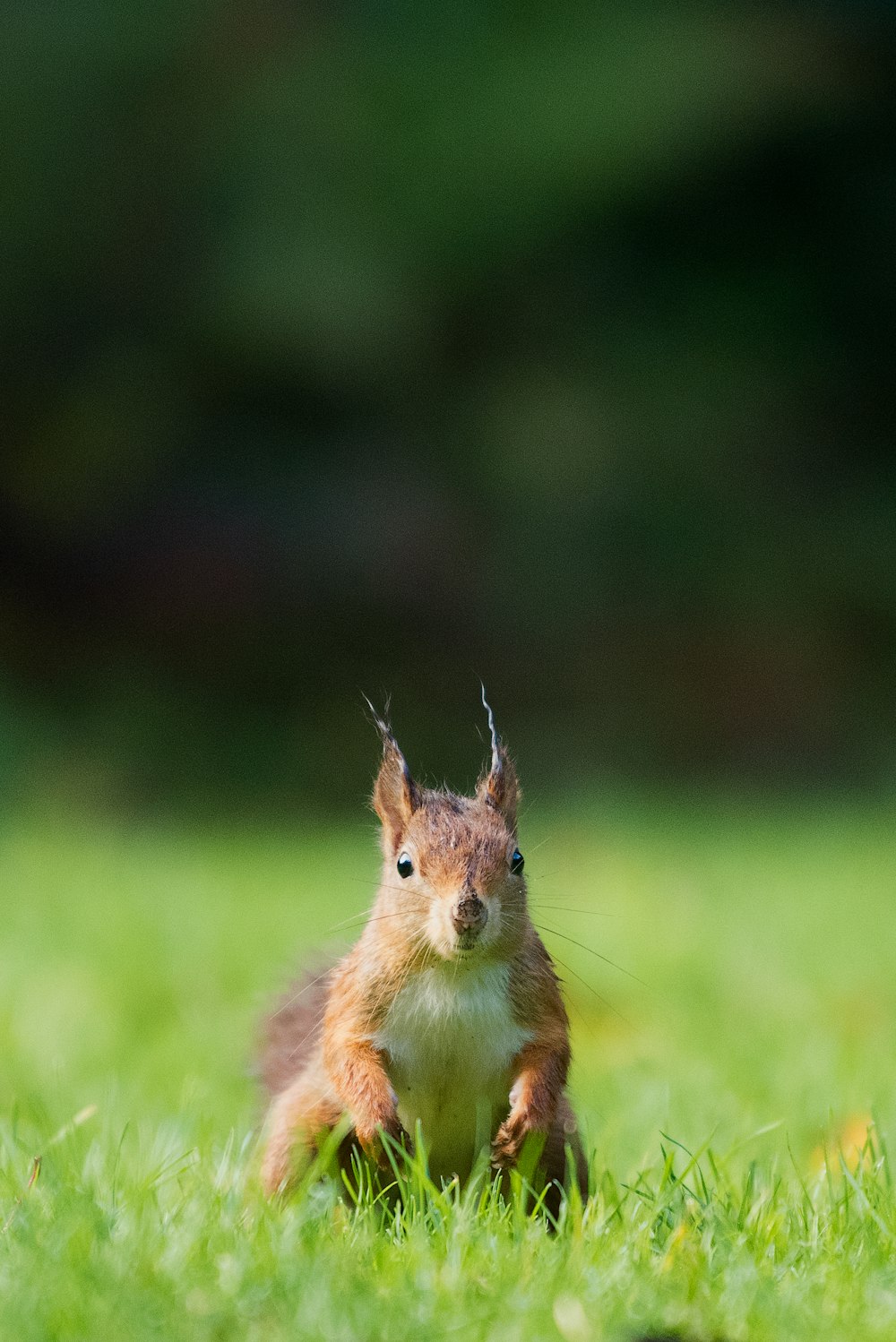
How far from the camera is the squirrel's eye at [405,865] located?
212cm

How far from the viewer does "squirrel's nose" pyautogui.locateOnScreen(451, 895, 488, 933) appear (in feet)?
6.46

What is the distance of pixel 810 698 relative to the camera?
1184 centimetres

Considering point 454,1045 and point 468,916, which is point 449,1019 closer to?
point 454,1045

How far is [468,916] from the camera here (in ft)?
6.46

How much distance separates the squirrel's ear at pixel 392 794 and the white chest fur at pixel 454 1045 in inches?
8.3

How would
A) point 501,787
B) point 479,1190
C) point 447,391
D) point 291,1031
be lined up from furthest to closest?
point 447,391 → point 291,1031 → point 501,787 → point 479,1190

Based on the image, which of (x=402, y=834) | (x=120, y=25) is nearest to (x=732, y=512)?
(x=120, y=25)

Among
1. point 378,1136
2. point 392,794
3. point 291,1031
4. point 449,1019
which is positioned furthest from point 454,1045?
point 291,1031

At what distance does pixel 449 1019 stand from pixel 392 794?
12.1 inches

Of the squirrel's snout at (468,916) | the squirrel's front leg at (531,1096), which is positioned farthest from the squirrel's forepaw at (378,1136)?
Result: the squirrel's snout at (468,916)

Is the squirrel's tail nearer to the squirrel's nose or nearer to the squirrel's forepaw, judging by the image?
the squirrel's forepaw

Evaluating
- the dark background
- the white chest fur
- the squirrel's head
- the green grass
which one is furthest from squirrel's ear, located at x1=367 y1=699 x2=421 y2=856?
the dark background

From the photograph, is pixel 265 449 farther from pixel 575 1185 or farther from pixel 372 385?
pixel 575 1185

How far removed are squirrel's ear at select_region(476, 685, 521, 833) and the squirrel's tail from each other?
45 cm
